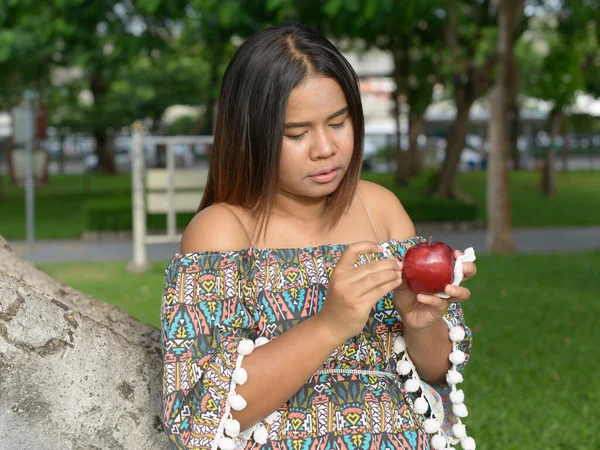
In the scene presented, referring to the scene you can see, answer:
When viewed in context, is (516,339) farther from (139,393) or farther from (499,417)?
(139,393)

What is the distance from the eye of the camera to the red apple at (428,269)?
1.82 meters

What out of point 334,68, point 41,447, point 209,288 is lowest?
point 41,447

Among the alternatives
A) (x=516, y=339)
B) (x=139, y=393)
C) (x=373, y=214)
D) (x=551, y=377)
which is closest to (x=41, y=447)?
(x=139, y=393)

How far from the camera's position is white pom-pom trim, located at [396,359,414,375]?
1.99m

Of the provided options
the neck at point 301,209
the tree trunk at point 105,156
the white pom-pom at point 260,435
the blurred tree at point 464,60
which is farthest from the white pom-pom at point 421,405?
the tree trunk at point 105,156

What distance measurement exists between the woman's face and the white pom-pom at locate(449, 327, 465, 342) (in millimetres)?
410

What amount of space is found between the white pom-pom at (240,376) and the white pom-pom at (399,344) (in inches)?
16.0

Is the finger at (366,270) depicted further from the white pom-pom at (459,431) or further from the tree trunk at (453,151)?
the tree trunk at (453,151)

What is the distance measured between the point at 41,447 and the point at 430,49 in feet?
68.9

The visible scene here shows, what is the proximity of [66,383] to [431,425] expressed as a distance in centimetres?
78

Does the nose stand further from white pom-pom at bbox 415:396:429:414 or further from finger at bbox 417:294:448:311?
white pom-pom at bbox 415:396:429:414

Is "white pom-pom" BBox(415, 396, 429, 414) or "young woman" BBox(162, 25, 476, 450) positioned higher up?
"young woman" BBox(162, 25, 476, 450)

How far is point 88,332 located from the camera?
1.86 meters

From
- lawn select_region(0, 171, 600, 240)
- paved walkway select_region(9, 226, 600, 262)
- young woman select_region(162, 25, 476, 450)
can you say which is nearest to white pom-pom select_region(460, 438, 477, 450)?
young woman select_region(162, 25, 476, 450)
